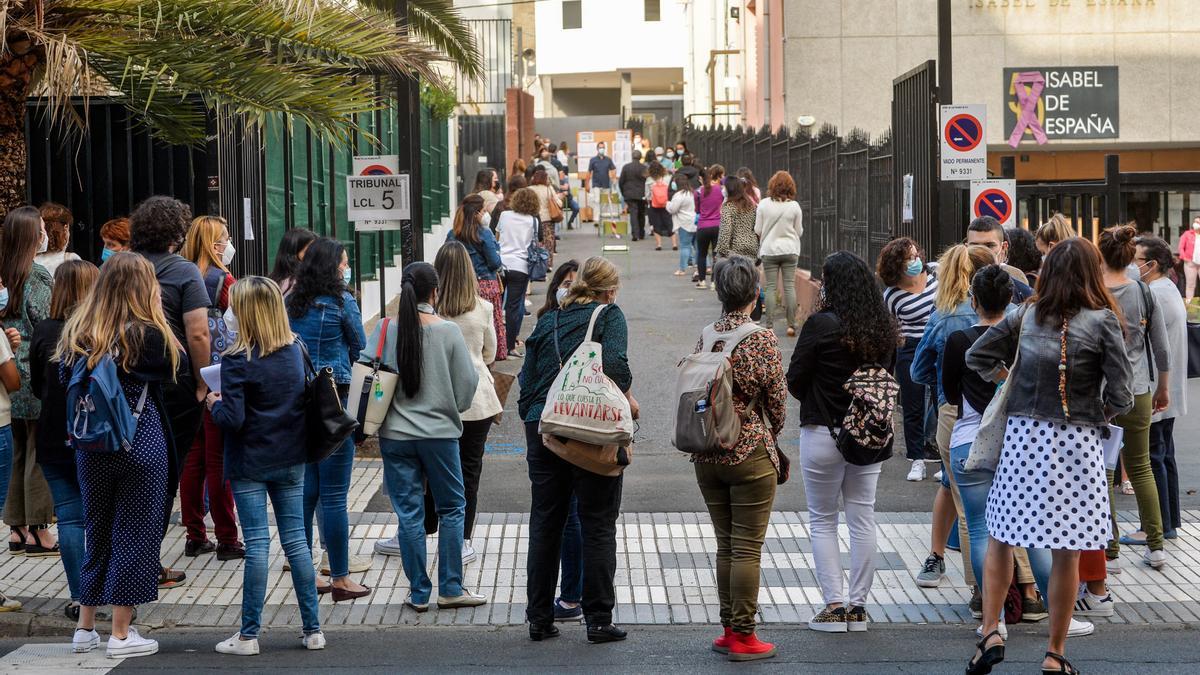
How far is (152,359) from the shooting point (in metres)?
6.60

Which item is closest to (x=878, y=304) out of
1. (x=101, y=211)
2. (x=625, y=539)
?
(x=625, y=539)

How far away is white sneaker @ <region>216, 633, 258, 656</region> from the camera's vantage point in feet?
21.8

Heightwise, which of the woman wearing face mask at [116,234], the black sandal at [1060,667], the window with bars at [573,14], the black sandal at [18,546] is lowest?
the black sandal at [1060,667]

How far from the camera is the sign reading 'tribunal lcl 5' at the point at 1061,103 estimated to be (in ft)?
85.6

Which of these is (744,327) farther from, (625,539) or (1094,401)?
(625,539)

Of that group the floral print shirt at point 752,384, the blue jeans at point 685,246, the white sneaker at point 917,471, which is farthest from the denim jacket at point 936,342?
the blue jeans at point 685,246

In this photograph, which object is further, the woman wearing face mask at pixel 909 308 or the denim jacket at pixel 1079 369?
the woman wearing face mask at pixel 909 308

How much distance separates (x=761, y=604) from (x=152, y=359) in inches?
128

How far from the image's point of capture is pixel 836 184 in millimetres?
17703

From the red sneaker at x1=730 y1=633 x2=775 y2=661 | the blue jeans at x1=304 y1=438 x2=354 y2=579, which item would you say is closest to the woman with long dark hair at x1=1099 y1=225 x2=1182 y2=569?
the red sneaker at x1=730 y1=633 x2=775 y2=661

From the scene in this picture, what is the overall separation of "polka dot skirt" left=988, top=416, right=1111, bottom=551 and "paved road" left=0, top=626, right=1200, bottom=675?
656 mm

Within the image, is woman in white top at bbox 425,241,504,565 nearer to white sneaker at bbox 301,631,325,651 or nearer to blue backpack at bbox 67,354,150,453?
white sneaker at bbox 301,631,325,651

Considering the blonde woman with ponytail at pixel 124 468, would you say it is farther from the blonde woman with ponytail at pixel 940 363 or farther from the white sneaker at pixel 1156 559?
the white sneaker at pixel 1156 559

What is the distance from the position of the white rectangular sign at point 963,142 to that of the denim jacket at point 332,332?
20.8 feet
